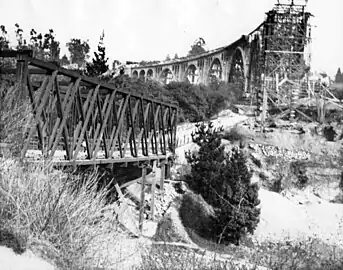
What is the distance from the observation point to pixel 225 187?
21094 mm

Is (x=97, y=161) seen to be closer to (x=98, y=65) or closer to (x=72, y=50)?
(x=98, y=65)

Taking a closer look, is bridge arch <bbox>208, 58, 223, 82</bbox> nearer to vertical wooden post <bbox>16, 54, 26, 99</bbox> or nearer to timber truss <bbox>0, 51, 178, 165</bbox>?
timber truss <bbox>0, 51, 178, 165</bbox>

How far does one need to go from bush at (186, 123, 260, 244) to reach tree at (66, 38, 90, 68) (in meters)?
85.2

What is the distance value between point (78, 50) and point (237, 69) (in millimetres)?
47999

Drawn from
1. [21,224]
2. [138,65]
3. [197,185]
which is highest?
[138,65]

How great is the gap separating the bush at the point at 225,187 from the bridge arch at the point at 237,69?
46405 millimetres

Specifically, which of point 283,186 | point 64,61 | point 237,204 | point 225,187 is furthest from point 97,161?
point 64,61

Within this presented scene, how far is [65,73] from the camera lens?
1087 centimetres

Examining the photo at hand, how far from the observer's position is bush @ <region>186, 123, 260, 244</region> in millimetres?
20000

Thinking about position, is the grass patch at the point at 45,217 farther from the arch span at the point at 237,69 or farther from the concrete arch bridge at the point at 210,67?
the arch span at the point at 237,69

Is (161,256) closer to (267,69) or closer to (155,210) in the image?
(155,210)

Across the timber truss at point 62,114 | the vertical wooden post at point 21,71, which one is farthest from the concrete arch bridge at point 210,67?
the vertical wooden post at point 21,71

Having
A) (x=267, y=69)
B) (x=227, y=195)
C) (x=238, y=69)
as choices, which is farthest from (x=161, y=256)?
(x=238, y=69)

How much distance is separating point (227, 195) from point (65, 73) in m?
12.0
